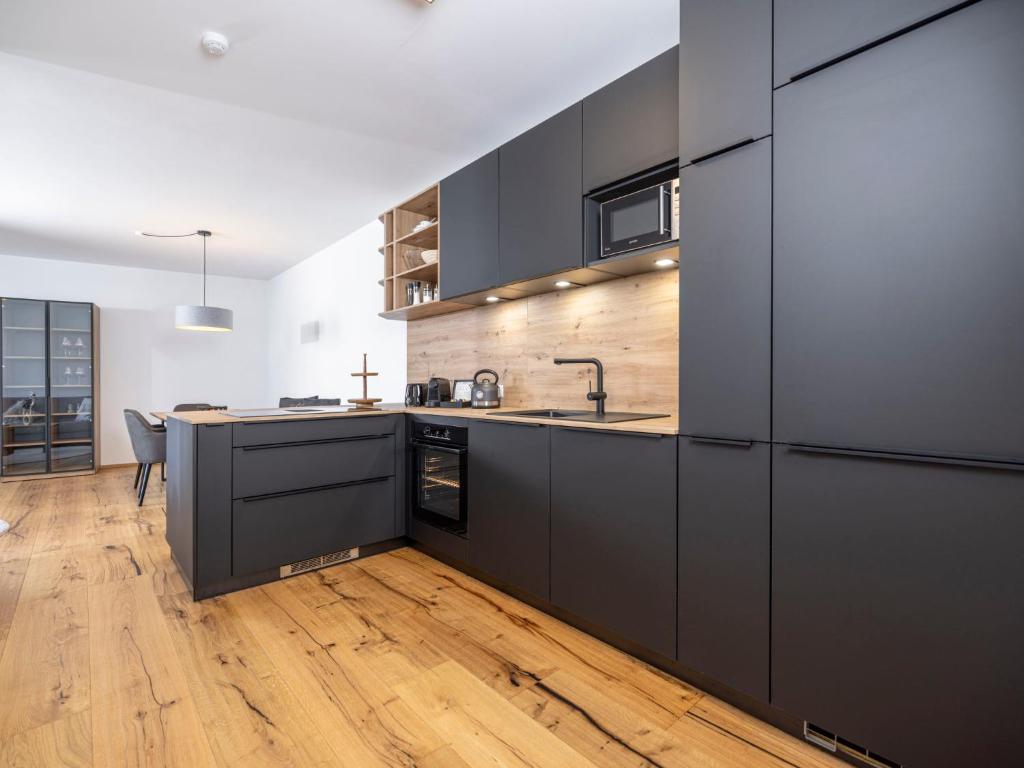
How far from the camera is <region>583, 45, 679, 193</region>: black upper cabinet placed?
1.91 meters

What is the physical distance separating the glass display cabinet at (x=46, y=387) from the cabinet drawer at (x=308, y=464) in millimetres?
4943

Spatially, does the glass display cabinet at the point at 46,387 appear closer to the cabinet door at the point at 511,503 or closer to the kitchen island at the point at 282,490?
the kitchen island at the point at 282,490

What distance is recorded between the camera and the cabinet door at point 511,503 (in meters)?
2.18

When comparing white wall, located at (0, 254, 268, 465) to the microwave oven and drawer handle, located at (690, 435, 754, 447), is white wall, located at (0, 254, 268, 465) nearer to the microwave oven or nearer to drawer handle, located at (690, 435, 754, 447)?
the microwave oven

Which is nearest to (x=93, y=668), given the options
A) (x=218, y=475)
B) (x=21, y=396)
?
(x=218, y=475)

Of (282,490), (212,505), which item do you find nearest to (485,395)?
(282,490)

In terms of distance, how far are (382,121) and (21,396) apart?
5.56m

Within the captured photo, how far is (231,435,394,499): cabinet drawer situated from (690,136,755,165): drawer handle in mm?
2182

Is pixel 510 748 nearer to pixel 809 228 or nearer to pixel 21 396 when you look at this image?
pixel 809 228

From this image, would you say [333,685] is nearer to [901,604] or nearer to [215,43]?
[901,604]

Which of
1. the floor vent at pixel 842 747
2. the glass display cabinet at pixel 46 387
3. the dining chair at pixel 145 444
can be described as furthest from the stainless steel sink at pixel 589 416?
the glass display cabinet at pixel 46 387

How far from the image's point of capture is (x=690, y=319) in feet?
5.39

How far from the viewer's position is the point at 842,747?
1.36 meters

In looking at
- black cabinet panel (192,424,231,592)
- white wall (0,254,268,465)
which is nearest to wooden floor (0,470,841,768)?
black cabinet panel (192,424,231,592)
